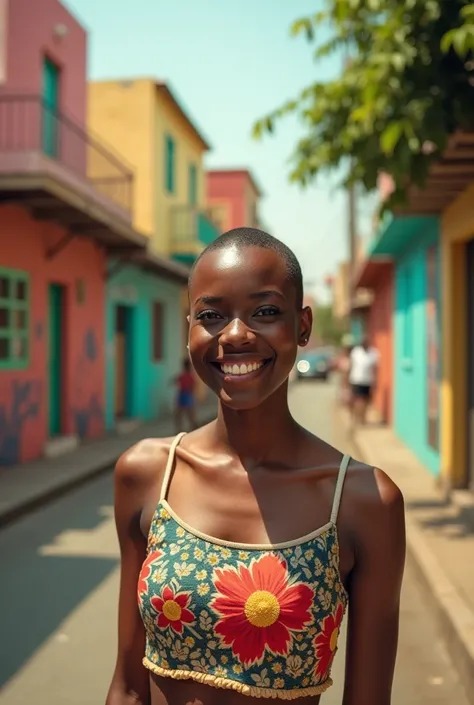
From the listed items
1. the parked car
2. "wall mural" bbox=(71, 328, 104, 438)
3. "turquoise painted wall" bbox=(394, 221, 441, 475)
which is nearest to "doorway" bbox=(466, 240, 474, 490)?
"turquoise painted wall" bbox=(394, 221, 441, 475)

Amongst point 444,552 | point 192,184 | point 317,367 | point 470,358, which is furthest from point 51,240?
point 317,367

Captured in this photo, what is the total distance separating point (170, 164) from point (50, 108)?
1066cm

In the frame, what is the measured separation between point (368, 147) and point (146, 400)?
1441cm

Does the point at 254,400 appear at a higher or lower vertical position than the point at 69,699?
higher

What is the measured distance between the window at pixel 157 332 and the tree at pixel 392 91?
585 inches

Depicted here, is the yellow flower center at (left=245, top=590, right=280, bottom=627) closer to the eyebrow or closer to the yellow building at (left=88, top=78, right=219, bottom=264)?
the eyebrow

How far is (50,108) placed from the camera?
11648mm

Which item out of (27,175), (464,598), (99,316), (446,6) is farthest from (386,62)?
(99,316)

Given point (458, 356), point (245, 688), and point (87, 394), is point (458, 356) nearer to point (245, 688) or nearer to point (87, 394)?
point (87, 394)

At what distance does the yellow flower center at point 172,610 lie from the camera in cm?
154

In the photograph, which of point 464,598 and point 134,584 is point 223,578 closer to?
point 134,584

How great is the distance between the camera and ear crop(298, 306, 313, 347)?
1.66m

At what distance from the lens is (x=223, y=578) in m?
1.53

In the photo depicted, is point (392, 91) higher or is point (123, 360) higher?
point (392, 91)
